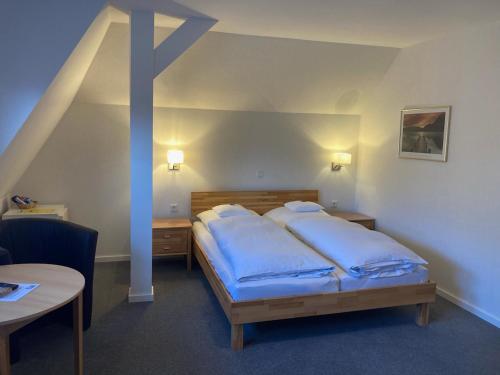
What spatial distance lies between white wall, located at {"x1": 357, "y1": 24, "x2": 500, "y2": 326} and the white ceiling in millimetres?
261

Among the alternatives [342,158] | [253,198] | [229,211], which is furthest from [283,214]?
[342,158]

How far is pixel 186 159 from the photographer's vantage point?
466 centimetres

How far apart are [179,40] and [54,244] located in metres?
1.94

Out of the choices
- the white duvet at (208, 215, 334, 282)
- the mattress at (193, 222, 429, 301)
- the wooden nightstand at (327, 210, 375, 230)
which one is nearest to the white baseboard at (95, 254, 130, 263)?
the white duvet at (208, 215, 334, 282)

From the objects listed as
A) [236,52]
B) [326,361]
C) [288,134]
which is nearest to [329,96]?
[288,134]

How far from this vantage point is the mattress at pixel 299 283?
112 inches

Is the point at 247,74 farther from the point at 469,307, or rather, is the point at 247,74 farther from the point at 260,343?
the point at 469,307

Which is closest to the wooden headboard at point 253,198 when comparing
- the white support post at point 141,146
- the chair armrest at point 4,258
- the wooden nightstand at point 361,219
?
the wooden nightstand at point 361,219

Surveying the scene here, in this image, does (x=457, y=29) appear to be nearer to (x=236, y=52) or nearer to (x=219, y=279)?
(x=236, y=52)

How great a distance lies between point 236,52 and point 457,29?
80.5 inches

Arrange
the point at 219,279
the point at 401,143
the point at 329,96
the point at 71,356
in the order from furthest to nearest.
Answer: the point at 329,96 < the point at 401,143 < the point at 219,279 < the point at 71,356

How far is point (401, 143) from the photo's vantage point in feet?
14.4

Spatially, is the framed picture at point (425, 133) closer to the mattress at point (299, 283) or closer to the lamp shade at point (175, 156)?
the mattress at point (299, 283)

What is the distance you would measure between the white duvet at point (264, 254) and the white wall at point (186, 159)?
1.19 m
